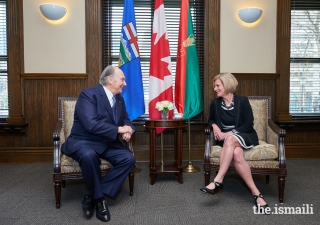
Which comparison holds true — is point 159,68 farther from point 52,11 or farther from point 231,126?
point 52,11

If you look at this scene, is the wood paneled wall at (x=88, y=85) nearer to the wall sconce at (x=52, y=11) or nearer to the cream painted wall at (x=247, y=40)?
the cream painted wall at (x=247, y=40)

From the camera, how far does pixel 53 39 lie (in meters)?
4.35

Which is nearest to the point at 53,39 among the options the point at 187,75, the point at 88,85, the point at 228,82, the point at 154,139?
the point at 88,85

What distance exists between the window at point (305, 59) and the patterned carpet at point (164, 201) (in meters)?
1.36

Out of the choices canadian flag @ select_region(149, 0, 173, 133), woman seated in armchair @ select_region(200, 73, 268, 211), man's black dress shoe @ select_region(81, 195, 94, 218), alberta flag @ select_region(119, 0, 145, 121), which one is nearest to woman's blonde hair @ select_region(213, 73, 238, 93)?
woman seated in armchair @ select_region(200, 73, 268, 211)

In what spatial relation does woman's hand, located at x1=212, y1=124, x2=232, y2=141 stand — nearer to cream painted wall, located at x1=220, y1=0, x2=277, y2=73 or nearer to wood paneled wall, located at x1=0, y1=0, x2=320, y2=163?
wood paneled wall, located at x1=0, y1=0, x2=320, y2=163

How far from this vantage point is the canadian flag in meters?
3.93

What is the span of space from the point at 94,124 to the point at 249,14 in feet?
9.93

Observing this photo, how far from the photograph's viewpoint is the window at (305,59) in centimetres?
471

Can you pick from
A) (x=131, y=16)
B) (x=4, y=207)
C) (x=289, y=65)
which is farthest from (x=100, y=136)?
(x=289, y=65)

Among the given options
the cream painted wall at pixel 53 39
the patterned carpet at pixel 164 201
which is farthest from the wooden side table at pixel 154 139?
the cream painted wall at pixel 53 39

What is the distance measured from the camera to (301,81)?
478cm

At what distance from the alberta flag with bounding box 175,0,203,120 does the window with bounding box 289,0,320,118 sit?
5.94 ft

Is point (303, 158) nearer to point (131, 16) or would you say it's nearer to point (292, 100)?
point (292, 100)
